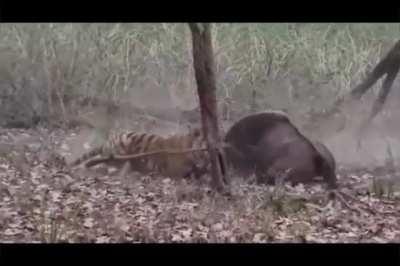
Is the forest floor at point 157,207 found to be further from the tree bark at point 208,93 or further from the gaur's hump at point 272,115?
the gaur's hump at point 272,115

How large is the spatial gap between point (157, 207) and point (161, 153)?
237 mm

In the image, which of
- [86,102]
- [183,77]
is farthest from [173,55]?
[86,102]

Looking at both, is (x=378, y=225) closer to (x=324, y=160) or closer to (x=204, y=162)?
(x=324, y=160)

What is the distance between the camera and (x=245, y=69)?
4.36 m

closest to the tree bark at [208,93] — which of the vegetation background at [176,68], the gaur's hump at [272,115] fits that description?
the vegetation background at [176,68]

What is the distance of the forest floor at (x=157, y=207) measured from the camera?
14.1 feet

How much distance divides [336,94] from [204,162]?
65cm

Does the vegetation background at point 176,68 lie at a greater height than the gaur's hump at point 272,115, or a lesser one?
greater

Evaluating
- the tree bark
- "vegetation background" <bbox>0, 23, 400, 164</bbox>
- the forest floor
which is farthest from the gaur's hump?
the forest floor

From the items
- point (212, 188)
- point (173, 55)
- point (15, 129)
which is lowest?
point (212, 188)

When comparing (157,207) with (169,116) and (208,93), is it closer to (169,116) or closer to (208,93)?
(169,116)

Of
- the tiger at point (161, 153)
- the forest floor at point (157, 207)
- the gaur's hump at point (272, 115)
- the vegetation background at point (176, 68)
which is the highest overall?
the vegetation background at point (176, 68)

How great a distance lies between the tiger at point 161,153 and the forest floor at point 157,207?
1.8 inches
